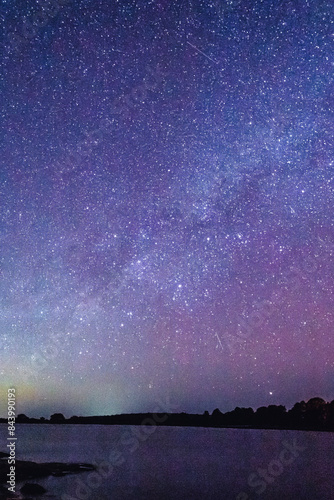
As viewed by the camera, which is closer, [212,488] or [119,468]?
[212,488]

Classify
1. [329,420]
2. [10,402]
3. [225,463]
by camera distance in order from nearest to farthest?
[10,402] < [225,463] < [329,420]

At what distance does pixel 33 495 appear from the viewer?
80.3ft

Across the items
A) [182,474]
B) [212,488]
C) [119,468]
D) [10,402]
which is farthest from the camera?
[119,468]

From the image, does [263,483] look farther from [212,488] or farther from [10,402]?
[10,402]

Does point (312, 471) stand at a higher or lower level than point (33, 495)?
lower

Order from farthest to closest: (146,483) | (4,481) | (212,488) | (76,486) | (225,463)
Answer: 1. (225,463)
2. (146,483)
3. (212,488)
4. (76,486)
5. (4,481)

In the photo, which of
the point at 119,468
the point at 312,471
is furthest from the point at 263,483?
the point at 119,468

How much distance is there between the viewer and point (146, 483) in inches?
1375

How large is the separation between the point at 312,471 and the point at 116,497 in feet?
74.4

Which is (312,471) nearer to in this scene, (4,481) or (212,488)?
(212,488)

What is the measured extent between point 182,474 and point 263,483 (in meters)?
8.34

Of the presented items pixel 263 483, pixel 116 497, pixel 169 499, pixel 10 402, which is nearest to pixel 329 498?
pixel 263 483

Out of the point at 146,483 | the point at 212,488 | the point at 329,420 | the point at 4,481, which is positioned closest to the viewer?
the point at 4,481

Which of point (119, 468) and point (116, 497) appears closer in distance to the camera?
point (116, 497)
